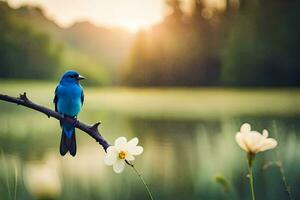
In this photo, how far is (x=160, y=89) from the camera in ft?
5.36

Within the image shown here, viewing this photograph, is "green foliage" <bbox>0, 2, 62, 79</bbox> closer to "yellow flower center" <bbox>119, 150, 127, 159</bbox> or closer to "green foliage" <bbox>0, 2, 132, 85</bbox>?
"green foliage" <bbox>0, 2, 132, 85</bbox>

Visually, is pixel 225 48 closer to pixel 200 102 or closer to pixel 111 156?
pixel 200 102

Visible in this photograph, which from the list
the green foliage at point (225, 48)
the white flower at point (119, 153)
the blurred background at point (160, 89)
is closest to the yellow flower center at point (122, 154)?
the white flower at point (119, 153)

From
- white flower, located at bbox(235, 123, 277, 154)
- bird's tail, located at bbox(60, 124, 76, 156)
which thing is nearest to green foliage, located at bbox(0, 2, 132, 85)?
bird's tail, located at bbox(60, 124, 76, 156)

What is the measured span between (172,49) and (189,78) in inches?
4.6

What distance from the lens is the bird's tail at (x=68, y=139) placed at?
1.05 metres

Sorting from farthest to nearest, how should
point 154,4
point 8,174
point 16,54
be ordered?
point 154,4
point 16,54
point 8,174

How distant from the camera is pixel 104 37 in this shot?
153cm

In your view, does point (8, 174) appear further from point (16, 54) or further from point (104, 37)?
point (104, 37)

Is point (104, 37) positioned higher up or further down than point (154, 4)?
further down

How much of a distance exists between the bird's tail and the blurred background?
0.84ft

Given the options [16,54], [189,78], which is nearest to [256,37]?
[189,78]

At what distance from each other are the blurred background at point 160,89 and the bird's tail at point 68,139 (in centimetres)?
26

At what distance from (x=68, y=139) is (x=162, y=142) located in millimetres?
628
